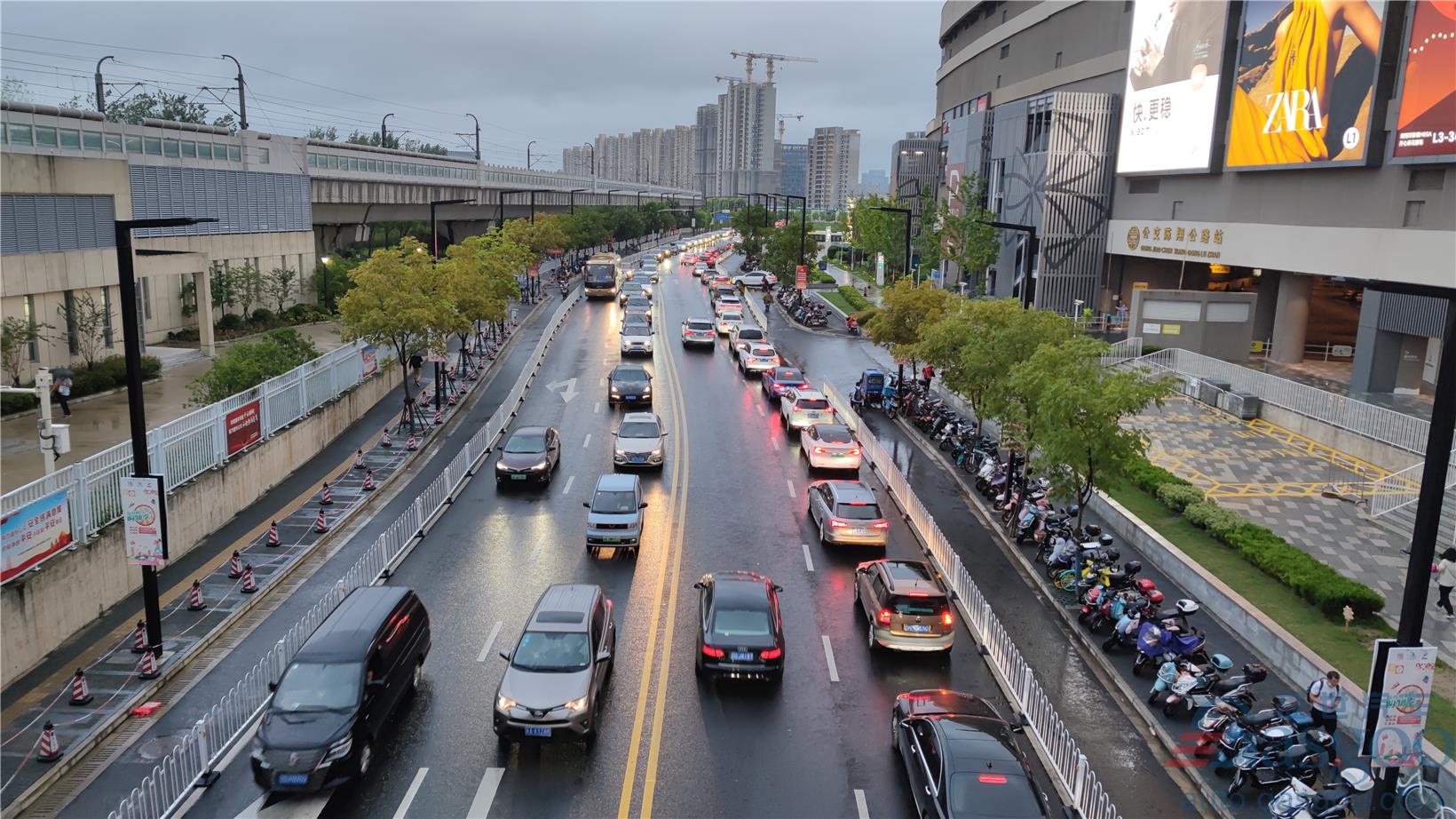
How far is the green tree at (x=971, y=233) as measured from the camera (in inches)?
2402

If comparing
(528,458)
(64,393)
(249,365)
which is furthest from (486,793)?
(64,393)

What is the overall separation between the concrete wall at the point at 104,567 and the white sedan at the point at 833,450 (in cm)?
1517

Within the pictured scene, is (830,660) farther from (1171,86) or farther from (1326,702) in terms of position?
(1171,86)

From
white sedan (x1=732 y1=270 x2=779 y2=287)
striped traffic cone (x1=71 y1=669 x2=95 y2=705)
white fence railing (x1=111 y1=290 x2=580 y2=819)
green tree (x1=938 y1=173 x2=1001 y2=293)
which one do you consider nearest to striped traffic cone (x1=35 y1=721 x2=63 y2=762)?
white fence railing (x1=111 y1=290 x2=580 y2=819)

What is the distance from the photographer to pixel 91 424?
1081 inches

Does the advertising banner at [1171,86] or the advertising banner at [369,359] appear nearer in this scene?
the advertising banner at [369,359]

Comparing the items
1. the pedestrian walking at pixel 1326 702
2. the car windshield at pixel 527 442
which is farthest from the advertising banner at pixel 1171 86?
the pedestrian walking at pixel 1326 702

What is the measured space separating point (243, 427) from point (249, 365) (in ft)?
12.2

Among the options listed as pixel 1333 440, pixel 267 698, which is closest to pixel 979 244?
pixel 1333 440

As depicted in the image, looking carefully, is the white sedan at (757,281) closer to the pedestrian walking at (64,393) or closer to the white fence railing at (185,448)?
the white fence railing at (185,448)

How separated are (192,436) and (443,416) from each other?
12.9m

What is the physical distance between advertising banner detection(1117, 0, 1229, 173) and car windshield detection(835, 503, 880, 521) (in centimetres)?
3172

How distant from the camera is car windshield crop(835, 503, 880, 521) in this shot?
22781mm

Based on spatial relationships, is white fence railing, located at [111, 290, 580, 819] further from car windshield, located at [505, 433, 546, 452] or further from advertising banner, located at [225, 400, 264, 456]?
advertising banner, located at [225, 400, 264, 456]
